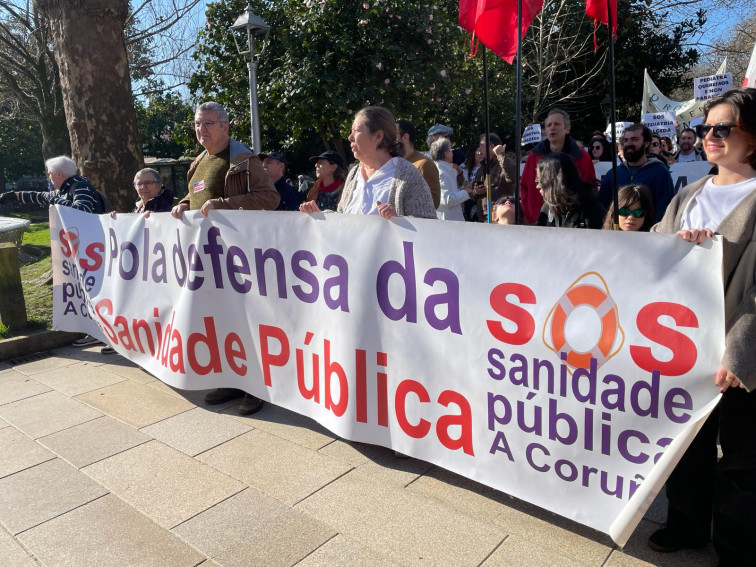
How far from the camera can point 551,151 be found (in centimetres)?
461

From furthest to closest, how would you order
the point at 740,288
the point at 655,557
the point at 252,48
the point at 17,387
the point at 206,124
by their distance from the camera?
the point at 252,48 < the point at 17,387 < the point at 206,124 < the point at 655,557 < the point at 740,288

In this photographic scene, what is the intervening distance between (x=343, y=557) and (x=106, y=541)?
1036 mm

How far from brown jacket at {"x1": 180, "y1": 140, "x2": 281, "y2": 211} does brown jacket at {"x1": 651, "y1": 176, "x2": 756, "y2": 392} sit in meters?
2.76

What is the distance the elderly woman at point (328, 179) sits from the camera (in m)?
5.07

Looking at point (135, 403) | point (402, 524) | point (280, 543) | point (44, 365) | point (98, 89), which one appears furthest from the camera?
point (98, 89)

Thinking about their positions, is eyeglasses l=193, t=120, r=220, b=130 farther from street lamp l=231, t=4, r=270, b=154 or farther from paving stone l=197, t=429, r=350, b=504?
street lamp l=231, t=4, r=270, b=154

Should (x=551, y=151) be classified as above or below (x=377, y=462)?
above

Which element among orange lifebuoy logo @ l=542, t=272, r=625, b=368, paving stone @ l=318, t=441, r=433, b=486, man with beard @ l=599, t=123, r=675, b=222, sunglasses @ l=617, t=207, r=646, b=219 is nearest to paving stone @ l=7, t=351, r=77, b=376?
paving stone @ l=318, t=441, r=433, b=486

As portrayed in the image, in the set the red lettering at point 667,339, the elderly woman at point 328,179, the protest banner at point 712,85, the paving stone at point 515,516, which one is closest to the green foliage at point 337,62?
the protest banner at point 712,85

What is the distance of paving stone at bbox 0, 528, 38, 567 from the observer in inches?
95.9

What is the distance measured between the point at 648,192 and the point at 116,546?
123 inches

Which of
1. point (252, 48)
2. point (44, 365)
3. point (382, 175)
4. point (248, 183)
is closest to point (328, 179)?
point (248, 183)

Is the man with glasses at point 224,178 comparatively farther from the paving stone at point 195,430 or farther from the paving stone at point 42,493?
the paving stone at point 42,493

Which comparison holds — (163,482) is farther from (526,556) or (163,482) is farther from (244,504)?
(526,556)
